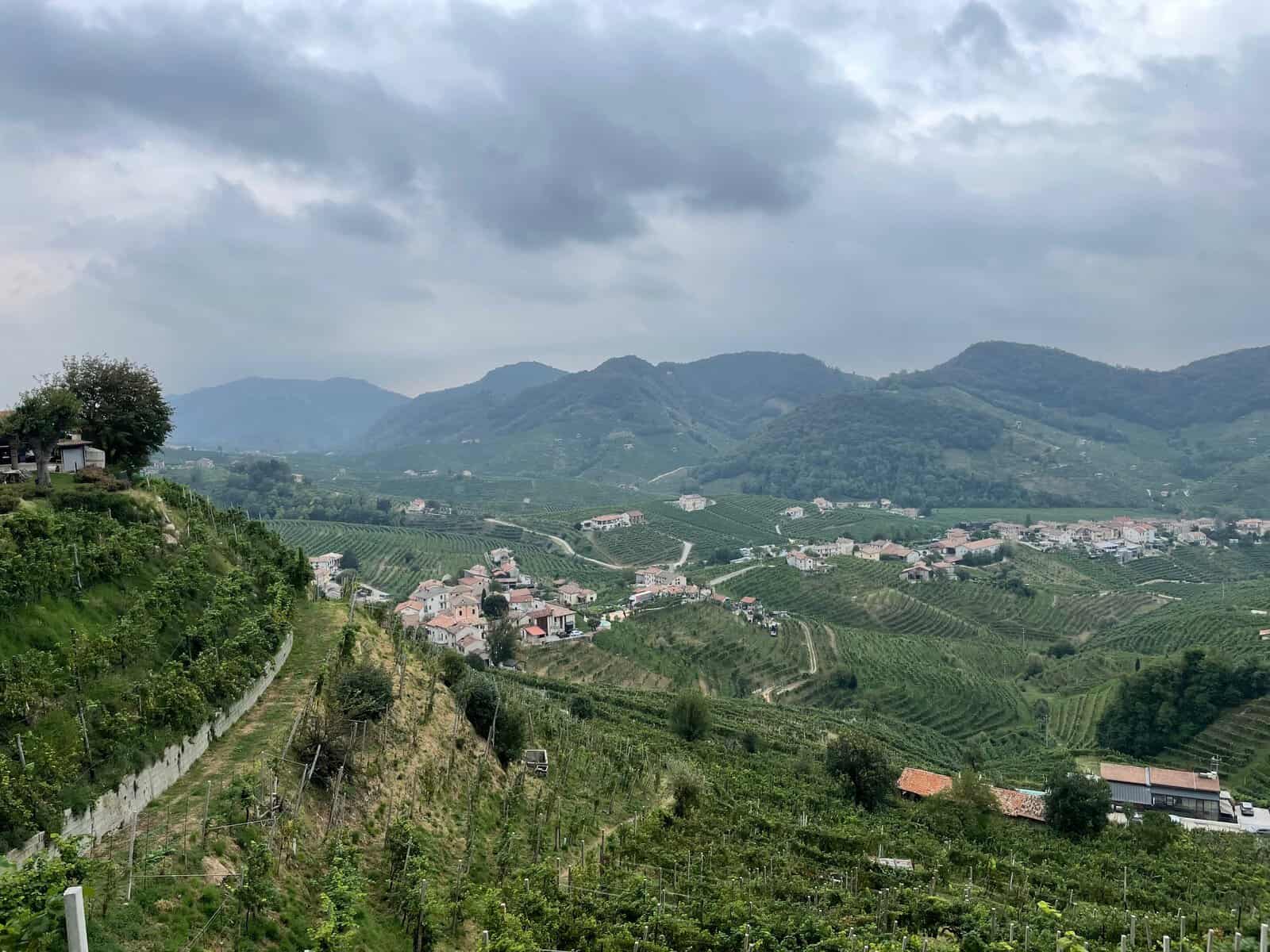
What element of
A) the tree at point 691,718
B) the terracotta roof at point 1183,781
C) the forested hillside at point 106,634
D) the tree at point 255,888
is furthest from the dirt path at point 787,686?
the tree at point 255,888

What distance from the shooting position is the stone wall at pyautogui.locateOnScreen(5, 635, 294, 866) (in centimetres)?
1063

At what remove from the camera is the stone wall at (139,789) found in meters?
10.6

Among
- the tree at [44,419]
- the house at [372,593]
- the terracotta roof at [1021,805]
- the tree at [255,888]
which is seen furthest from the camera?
the house at [372,593]

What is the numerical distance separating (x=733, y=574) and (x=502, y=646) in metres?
45.7

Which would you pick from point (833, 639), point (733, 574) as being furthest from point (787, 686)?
point (733, 574)

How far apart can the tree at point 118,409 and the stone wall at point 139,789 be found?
1312cm

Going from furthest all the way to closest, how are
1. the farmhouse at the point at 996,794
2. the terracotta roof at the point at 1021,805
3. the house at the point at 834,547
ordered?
1. the house at the point at 834,547
2. the farmhouse at the point at 996,794
3. the terracotta roof at the point at 1021,805

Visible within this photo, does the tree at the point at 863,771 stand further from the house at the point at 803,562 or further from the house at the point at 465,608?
the house at the point at 803,562

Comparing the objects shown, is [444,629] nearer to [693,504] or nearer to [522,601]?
[522,601]

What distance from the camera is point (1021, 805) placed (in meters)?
29.5

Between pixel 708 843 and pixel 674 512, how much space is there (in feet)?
397

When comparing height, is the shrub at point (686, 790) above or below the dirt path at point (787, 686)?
above

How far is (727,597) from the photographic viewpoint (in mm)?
81062

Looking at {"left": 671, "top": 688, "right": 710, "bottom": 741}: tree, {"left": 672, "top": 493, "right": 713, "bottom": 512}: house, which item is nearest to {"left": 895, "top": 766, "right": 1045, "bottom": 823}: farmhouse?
{"left": 671, "top": 688, "right": 710, "bottom": 741}: tree
